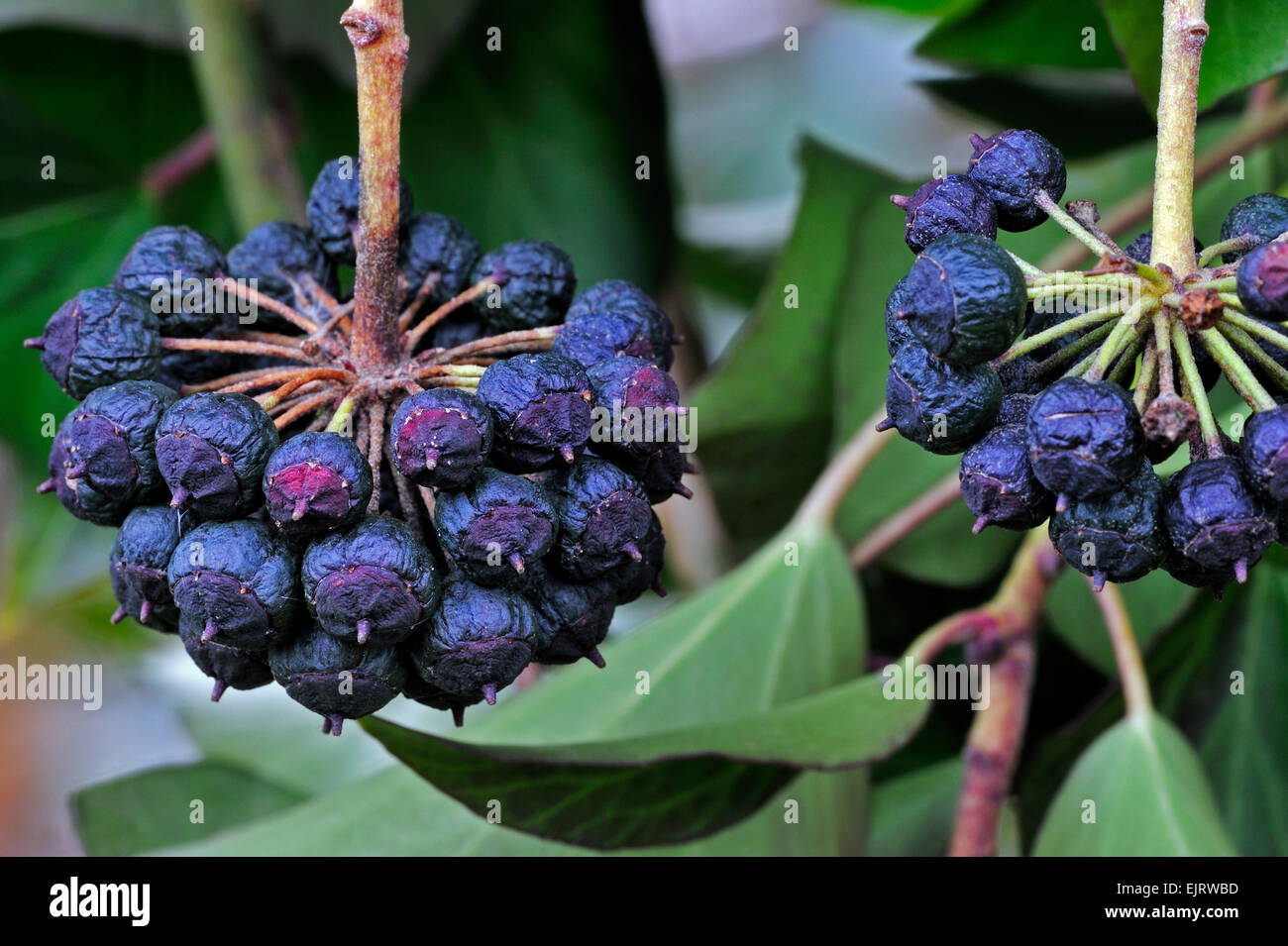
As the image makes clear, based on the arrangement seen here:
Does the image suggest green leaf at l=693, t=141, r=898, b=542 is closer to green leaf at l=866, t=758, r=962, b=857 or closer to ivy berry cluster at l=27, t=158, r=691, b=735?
green leaf at l=866, t=758, r=962, b=857

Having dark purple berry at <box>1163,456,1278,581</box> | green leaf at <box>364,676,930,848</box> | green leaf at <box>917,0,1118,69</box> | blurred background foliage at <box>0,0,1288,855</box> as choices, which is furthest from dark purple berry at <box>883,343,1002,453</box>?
green leaf at <box>917,0,1118,69</box>

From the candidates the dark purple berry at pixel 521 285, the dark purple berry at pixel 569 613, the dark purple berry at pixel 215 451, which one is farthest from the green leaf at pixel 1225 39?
the dark purple berry at pixel 215 451

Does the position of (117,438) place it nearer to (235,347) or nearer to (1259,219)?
(235,347)

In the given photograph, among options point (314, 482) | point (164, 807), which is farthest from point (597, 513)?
point (164, 807)
